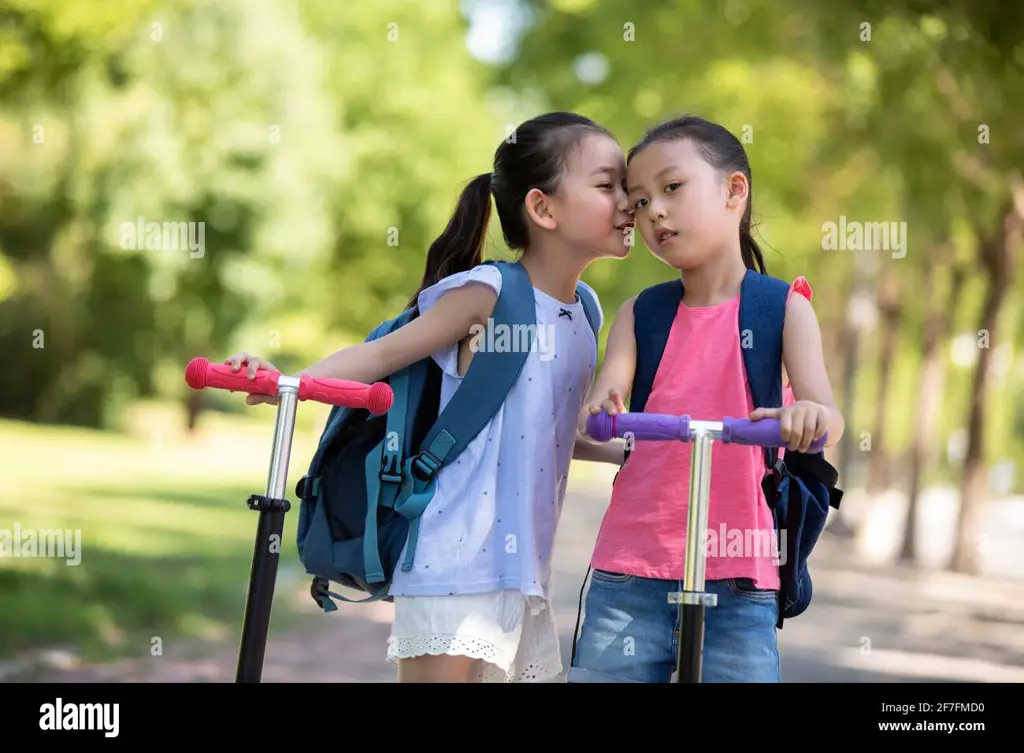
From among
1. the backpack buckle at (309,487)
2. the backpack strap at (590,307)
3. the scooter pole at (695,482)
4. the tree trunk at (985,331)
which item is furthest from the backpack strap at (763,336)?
the tree trunk at (985,331)

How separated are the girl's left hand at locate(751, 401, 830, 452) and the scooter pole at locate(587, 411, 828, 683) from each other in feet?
0.06

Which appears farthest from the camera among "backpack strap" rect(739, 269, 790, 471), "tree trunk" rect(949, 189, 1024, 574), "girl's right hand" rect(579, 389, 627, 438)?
"tree trunk" rect(949, 189, 1024, 574)

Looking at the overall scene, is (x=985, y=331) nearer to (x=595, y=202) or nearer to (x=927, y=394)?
(x=927, y=394)

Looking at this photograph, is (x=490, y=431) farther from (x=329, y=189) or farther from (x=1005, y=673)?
(x=329, y=189)

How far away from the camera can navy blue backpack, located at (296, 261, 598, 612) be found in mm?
3199

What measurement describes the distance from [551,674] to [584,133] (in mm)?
1320

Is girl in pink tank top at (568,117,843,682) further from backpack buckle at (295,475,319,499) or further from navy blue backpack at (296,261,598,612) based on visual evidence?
backpack buckle at (295,475,319,499)

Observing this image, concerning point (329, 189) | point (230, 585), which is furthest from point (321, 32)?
point (230, 585)

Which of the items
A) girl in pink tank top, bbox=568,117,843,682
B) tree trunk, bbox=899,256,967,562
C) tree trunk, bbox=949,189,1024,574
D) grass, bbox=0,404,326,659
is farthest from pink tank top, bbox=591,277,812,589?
tree trunk, bbox=899,256,967,562

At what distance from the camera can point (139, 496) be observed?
18047 millimetres

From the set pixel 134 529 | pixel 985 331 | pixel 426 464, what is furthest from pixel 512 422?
pixel 134 529

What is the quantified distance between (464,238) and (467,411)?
1.84ft

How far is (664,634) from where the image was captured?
3119 millimetres

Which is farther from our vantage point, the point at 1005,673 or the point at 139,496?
the point at 139,496
